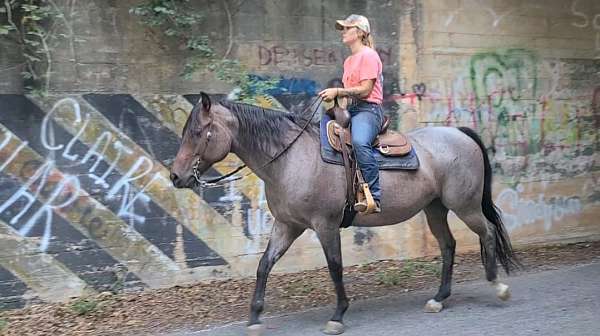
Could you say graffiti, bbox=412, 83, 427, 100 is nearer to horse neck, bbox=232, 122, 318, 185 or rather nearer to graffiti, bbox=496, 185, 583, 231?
graffiti, bbox=496, 185, 583, 231

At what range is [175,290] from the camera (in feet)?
24.2

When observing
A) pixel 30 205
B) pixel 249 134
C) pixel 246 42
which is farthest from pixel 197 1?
pixel 30 205

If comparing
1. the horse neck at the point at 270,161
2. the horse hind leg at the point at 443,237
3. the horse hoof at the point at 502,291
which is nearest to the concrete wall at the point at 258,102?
the horse hind leg at the point at 443,237

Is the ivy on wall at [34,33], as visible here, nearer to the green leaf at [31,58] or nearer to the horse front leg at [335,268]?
the green leaf at [31,58]

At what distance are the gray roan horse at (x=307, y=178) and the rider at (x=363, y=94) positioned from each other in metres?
0.24

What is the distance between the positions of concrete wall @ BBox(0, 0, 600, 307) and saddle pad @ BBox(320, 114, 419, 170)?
6.38 feet

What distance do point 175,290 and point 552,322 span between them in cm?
383

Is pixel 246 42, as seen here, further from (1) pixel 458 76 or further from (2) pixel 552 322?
(2) pixel 552 322

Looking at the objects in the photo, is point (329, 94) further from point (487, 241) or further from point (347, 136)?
point (487, 241)

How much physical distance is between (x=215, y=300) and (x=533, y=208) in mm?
5047

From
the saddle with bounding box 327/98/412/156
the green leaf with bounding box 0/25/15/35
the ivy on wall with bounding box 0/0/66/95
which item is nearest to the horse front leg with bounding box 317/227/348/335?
the saddle with bounding box 327/98/412/156

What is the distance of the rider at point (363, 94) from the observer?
6.02 m

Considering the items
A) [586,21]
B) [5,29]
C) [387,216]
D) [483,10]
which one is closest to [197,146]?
[387,216]

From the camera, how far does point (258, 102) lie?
Result: 7879 millimetres
